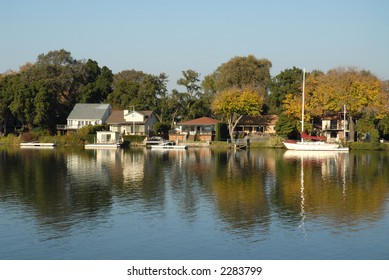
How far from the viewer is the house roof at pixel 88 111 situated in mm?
105562

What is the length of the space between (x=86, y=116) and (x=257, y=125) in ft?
108

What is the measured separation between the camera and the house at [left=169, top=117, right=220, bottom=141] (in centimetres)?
9344

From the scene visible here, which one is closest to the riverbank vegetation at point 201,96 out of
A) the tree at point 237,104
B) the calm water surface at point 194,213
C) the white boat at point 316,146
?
the tree at point 237,104

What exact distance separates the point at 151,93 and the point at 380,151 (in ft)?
155

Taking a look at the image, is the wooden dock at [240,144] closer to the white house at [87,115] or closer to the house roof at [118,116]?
the house roof at [118,116]

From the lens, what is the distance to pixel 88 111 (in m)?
106

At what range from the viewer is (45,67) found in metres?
113

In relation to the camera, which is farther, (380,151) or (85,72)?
(85,72)

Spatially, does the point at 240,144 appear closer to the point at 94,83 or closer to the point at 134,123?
the point at 134,123

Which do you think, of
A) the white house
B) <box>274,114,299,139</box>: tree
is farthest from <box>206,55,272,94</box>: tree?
the white house

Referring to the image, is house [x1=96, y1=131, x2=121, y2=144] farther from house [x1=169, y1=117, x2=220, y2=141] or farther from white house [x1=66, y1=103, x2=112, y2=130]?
white house [x1=66, y1=103, x2=112, y2=130]

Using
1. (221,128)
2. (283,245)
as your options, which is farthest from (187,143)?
(283,245)

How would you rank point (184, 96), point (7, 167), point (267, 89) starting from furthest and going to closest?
point (267, 89)
point (184, 96)
point (7, 167)

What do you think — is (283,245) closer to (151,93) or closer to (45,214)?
(45,214)
